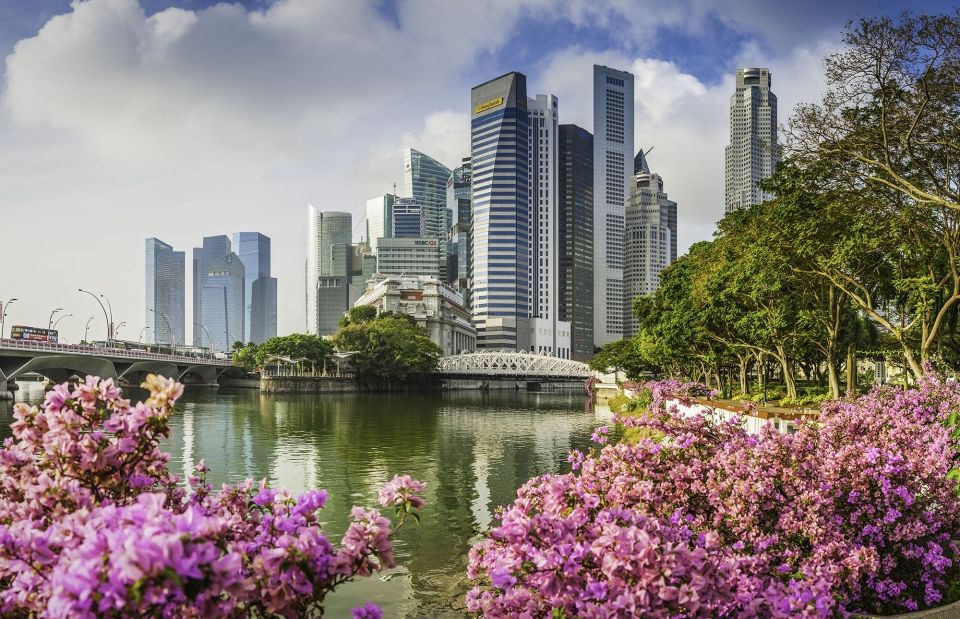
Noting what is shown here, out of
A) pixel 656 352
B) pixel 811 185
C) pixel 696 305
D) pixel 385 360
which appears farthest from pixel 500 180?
pixel 811 185

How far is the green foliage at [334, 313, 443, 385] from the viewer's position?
4409 inches

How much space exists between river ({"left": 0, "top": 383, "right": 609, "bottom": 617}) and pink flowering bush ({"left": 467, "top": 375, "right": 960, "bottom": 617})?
127 inches

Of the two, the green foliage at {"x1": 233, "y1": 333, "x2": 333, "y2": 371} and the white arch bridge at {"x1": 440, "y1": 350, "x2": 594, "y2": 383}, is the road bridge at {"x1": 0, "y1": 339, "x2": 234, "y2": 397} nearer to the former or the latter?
the green foliage at {"x1": 233, "y1": 333, "x2": 333, "y2": 371}

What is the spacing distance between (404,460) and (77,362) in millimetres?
70182

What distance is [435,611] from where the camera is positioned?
44.5ft

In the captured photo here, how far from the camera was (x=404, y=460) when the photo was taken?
3369 cm

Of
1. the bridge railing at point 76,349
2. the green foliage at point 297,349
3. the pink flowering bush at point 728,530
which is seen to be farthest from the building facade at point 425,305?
the pink flowering bush at point 728,530

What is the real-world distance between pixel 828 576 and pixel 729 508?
1259mm

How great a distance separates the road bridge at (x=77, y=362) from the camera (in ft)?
245

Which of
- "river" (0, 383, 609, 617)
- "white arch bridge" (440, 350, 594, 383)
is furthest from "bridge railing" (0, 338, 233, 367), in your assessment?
"white arch bridge" (440, 350, 594, 383)

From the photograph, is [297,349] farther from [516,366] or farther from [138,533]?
[138,533]

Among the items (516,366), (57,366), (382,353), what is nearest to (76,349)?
(57,366)

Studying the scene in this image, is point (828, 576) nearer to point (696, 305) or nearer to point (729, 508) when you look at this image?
point (729, 508)

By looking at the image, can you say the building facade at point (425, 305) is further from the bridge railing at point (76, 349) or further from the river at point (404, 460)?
the river at point (404, 460)
